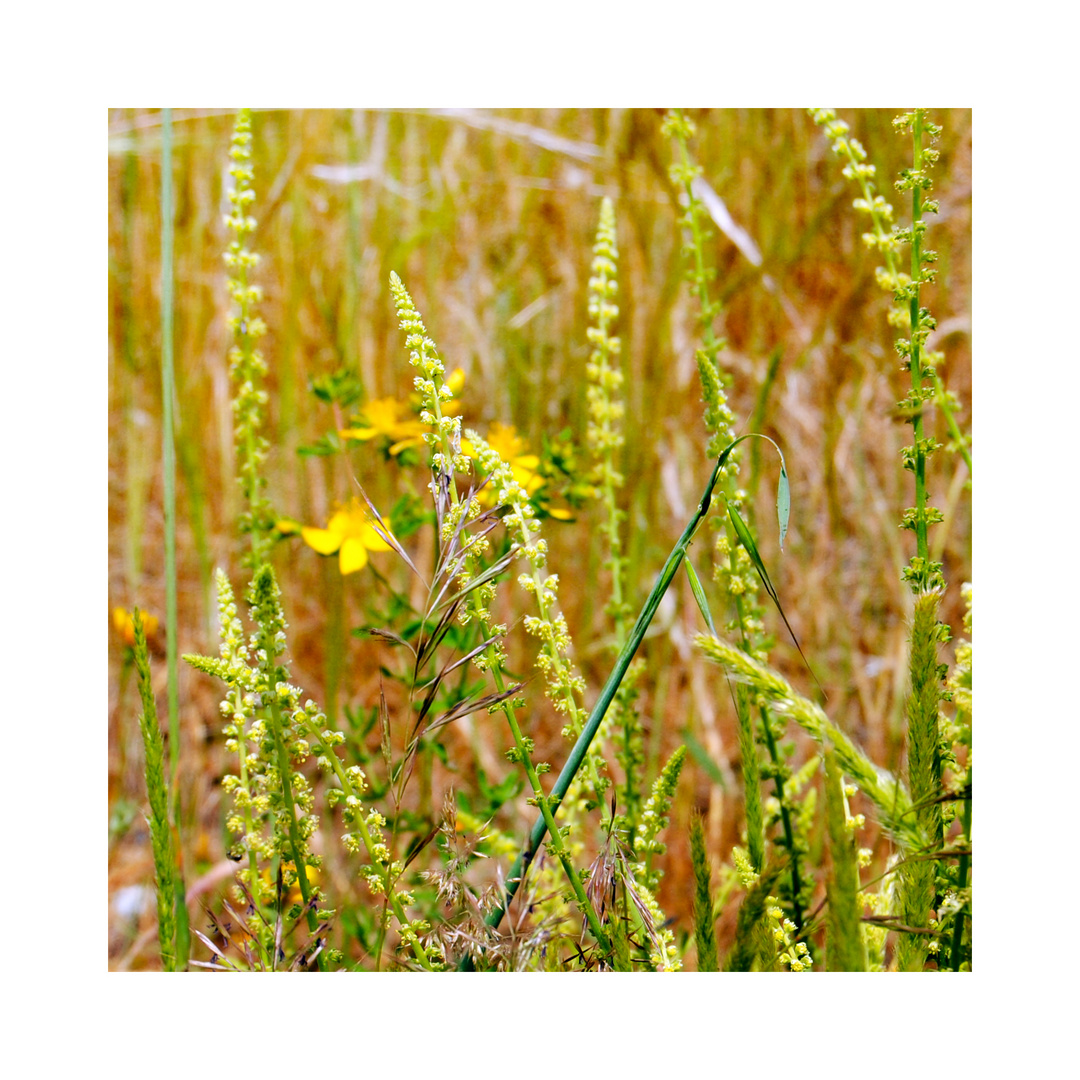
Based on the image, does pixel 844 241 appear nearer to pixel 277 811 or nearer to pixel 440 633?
pixel 440 633

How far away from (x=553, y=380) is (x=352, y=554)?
44 cm

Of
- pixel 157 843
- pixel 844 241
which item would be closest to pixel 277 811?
pixel 157 843

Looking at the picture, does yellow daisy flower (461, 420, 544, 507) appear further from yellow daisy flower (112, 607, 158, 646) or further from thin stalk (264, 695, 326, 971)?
yellow daisy flower (112, 607, 158, 646)

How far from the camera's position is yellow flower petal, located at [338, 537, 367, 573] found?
1.01 m

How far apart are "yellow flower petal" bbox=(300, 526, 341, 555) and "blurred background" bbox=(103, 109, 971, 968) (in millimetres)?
158

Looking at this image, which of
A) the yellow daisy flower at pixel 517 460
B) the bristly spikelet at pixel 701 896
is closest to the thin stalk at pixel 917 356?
the bristly spikelet at pixel 701 896

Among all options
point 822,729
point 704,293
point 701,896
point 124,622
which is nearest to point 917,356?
point 704,293

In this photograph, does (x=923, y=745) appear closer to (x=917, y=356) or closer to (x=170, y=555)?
(x=917, y=356)

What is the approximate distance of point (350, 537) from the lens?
1.03 m

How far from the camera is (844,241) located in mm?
1203

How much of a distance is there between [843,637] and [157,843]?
0.99m
